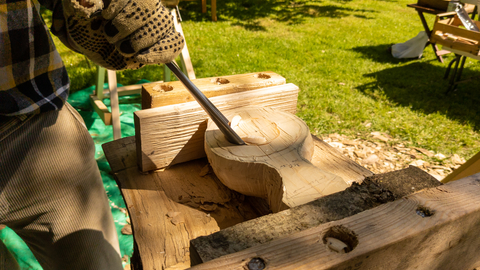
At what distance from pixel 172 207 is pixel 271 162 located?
0.39 m

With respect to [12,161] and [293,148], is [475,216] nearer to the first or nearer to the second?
[293,148]

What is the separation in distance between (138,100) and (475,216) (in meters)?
3.58

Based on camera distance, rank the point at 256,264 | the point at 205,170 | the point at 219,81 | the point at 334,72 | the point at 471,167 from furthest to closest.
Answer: the point at 334,72 < the point at 471,167 < the point at 219,81 < the point at 205,170 < the point at 256,264

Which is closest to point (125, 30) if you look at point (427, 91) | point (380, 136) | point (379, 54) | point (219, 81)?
point (219, 81)

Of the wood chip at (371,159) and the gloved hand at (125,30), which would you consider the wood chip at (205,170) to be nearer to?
the gloved hand at (125,30)

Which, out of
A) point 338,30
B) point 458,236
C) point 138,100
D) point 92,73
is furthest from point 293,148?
point 338,30

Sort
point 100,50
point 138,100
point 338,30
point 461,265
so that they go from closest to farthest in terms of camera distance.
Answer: point 461,265 → point 100,50 → point 138,100 → point 338,30

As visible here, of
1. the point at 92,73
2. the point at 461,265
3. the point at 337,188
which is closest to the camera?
the point at 461,265

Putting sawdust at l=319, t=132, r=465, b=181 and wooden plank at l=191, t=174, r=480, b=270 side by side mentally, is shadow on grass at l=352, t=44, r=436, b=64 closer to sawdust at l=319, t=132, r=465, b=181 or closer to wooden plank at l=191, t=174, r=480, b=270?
sawdust at l=319, t=132, r=465, b=181

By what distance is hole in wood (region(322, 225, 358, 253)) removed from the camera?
24.6 inches

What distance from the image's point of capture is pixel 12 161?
1057mm

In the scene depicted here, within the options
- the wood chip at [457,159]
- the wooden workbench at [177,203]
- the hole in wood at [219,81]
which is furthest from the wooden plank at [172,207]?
the wood chip at [457,159]

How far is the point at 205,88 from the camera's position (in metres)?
1.37

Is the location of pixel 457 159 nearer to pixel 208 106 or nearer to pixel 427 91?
pixel 427 91
